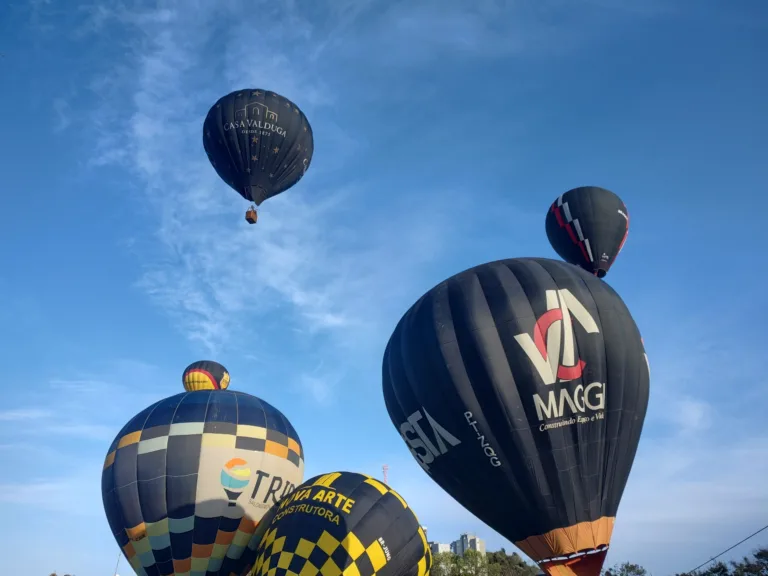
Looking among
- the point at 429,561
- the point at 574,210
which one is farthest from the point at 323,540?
the point at 574,210

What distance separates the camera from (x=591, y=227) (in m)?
18.8

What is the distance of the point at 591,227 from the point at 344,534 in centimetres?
1292

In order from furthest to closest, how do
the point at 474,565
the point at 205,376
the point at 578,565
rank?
the point at 474,565, the point at 205,376, the point at 578,565

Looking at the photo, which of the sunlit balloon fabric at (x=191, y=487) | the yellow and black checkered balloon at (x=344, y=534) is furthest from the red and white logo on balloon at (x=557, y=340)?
the sunlit balloon fabric at (x=191, y=487)

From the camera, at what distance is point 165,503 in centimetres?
1288

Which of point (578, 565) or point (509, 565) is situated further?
point (509, 565)

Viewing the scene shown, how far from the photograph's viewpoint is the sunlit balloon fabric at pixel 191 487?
42.0 feet

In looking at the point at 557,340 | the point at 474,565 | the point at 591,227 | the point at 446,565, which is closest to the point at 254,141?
the point at 591,227

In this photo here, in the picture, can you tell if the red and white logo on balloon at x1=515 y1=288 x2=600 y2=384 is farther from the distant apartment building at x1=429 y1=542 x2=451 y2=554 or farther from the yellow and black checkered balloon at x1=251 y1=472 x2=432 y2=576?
the distant apartment building at x1=429 y1=542 x2=451 y2=554

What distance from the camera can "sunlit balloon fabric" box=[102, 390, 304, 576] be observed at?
12.8 metres

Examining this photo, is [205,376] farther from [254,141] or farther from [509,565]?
[509,565]

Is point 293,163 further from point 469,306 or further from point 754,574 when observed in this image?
point 754,574

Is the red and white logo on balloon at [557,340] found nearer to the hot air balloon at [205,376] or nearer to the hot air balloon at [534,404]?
the hot air balloon at [534,404]

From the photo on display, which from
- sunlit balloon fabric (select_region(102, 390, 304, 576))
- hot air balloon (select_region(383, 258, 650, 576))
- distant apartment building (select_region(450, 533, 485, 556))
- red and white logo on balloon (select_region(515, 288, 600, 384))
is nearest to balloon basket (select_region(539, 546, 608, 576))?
hot air balloon (select_region(383, 258, 650, 576))
